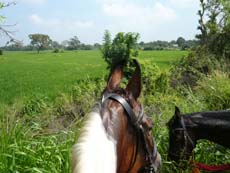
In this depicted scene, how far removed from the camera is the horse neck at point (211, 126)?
11.8 ft

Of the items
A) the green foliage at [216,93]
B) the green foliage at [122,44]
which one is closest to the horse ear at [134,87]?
the green foliage at [216,93]

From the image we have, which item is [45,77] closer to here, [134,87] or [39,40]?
[134,87]

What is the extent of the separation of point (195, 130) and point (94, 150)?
245 centimetres

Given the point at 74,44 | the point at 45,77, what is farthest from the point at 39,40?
the point at 45,77

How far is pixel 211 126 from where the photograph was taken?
11.8 ft

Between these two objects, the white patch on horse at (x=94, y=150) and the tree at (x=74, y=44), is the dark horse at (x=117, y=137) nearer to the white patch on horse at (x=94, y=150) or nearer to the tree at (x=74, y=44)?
the white patch on horse at (x=94, y=150)

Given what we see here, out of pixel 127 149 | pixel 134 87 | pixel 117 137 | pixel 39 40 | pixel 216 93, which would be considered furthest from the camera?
pixel 39 40

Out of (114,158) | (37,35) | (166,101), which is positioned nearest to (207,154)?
(166,101)

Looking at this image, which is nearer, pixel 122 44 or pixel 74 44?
pixel 122 44

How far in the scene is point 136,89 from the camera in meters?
1.87

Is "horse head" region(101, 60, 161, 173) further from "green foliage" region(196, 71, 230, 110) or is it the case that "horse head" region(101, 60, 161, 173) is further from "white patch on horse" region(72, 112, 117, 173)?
"green foliage" region(196, 71, 230, 110)

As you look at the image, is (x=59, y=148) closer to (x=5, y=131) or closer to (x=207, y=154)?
(x=5, y=131)

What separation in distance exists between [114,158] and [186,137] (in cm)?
231

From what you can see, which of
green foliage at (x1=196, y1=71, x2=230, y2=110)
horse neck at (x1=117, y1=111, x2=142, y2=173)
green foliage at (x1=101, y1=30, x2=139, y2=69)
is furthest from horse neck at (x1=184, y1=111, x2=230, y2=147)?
green foliage at (x1=101, y1=30, x2=139, y2=69)
